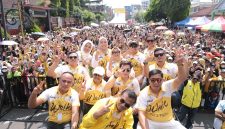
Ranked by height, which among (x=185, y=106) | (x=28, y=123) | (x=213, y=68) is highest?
(x=213, y=68)

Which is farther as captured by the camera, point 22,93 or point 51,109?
point 22,93

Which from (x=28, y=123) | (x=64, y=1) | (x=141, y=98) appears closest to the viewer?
(x=141, y=98)

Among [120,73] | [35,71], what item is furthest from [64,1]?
[120,73]

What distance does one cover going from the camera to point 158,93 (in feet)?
15.5

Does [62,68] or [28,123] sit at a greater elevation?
[62,68]

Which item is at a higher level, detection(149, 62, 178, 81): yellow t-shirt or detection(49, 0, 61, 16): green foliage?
detection(49, 0, 61, 16): green foliage

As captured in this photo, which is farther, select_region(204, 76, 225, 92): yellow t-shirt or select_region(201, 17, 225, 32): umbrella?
select_region(201, 17, 225, 32): umbrella

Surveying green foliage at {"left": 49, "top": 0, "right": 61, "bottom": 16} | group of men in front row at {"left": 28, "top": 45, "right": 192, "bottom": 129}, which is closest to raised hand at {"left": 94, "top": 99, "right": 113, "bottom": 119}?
group of men in front row at {"left": 28, "top": 45, "right": 192, "bottom": 129}

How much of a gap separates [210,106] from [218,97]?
0.34 metres

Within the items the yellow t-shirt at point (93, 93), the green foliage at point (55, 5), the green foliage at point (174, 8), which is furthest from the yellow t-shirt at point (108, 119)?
the green foliage at point (174, 8)

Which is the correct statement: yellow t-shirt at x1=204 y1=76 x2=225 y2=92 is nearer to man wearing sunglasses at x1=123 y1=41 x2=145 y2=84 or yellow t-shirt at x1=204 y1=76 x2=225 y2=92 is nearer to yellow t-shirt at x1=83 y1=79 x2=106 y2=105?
man wearing sunglasses at x1=123 y1=41 x2=145 y2=84

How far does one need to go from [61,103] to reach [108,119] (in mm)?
1285

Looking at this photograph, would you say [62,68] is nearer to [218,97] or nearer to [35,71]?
[35,71]

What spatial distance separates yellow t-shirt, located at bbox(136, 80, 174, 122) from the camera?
4676 mm
